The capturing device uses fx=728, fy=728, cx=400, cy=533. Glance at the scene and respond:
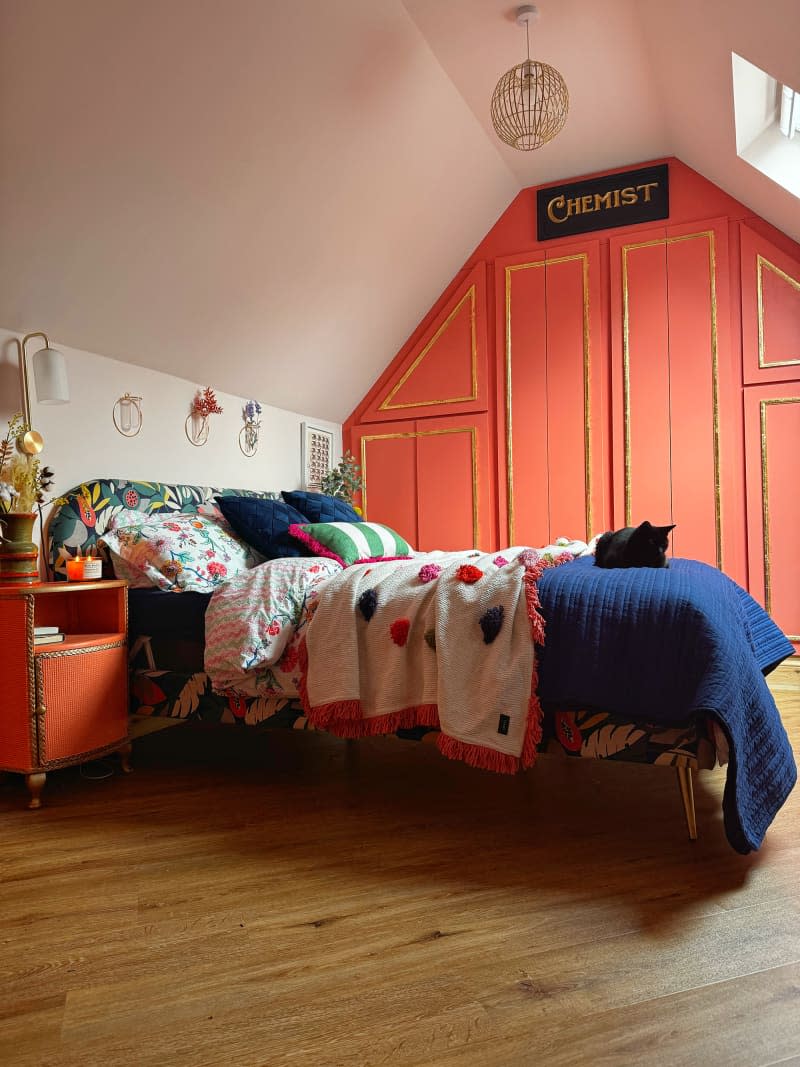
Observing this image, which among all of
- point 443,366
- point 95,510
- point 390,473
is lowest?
point 95,510

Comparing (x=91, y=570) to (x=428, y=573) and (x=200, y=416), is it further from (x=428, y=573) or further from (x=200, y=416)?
(x=200, y=416)

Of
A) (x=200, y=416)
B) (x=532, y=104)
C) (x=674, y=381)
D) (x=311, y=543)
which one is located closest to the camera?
(x=311, y=543)

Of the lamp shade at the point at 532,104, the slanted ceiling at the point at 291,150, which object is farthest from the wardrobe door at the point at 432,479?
the lamp shade at the point at 532,104

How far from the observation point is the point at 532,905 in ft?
5.26

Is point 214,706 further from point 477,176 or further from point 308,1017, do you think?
point 477,176

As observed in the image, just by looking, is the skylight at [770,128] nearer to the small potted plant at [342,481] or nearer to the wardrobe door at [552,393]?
the wardrobe door at [552,393]

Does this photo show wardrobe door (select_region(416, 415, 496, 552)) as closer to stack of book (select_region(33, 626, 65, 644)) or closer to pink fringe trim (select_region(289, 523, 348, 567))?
pink fringe trim (select_region(289, 523, 348, 567))

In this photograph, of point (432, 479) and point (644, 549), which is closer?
point (644, 549)

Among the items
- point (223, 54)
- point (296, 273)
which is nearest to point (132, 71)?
point (223, 54)

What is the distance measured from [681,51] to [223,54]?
212 cm

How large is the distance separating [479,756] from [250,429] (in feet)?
9.17

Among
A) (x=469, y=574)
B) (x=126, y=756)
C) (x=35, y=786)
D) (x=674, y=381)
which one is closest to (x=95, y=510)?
(x=126, y=756)

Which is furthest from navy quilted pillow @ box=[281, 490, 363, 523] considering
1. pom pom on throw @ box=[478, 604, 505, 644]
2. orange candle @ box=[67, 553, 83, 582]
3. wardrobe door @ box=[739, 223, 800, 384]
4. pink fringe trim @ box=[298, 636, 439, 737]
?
wardrobe door @ box=[739, 223, 800, 384]

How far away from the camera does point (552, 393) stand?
16.2ft
